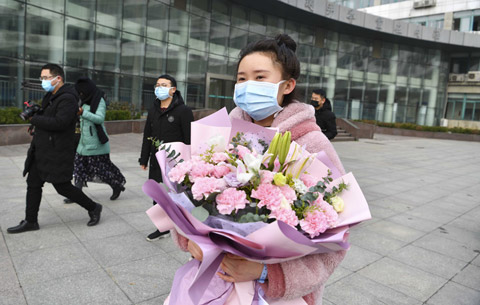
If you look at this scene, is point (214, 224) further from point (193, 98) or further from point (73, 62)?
point (193, 98)

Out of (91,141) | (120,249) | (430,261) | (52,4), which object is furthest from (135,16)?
(430,261)

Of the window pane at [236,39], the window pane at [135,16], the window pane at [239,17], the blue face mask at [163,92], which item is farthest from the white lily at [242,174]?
the window pane at [239,17]

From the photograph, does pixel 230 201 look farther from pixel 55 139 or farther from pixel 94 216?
pixel 94 216

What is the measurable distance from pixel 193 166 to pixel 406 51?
3566 cm

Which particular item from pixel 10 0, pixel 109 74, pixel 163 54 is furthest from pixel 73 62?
pixel 163 54

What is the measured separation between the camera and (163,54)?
65.1 feet

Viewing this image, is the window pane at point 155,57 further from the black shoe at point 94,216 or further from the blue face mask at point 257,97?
the blue face mask at point 257,97

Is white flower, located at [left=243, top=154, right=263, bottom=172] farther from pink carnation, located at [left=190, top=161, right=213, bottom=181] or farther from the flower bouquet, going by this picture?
pink carnation, located at [left=190, top=161, right=213, bottom=181]

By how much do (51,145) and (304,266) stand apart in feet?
11.7

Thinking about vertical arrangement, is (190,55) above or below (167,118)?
above

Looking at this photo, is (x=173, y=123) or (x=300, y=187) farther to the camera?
(x=173, y=123)

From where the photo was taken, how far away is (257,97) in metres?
1.67

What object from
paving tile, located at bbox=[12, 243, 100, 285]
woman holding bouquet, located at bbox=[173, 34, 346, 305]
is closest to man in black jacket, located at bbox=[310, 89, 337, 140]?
paving tile, located at bbox=[12, 243, 100, 285]

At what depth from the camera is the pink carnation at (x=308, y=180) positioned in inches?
53.2
